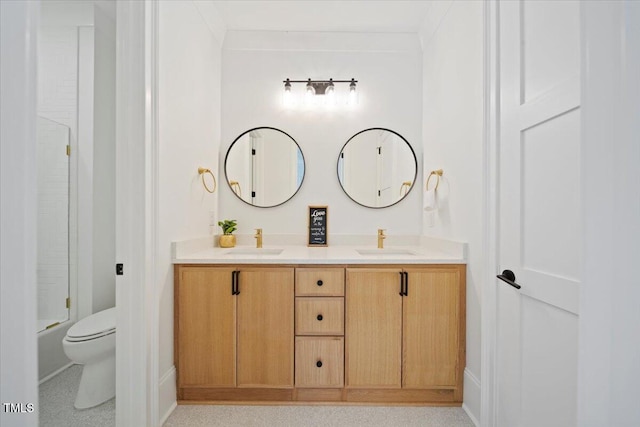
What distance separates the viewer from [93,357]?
1848mm

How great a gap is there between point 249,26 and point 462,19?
1.55 m

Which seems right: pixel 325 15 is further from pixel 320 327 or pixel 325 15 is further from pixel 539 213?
pixel 320 327

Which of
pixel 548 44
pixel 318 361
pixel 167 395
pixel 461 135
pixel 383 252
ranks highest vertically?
pixel 548 44

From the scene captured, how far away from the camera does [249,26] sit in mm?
2525

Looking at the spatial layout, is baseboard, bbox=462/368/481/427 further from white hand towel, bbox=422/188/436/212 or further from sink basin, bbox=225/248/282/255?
sink basin, bbox=225/248/282/255

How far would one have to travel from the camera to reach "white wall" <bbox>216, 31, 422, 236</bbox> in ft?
8.51

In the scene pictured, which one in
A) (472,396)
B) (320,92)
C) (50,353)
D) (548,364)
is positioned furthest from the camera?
(320,92)

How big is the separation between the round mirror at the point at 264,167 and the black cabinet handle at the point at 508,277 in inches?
63.0

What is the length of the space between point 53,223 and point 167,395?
1653mm

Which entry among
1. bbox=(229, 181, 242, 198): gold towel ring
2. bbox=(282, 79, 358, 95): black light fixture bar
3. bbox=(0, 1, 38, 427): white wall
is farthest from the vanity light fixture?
bbox=(0, 1, 38, 427): white wall

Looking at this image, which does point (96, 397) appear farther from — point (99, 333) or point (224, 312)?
point (224, 312)

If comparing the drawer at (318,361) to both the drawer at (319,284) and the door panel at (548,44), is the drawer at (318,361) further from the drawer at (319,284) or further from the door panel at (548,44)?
the door panel at (548,44)

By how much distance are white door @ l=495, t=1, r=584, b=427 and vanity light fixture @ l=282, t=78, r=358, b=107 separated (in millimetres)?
1233

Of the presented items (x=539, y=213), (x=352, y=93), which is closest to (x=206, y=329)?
(x=539, y=213)
